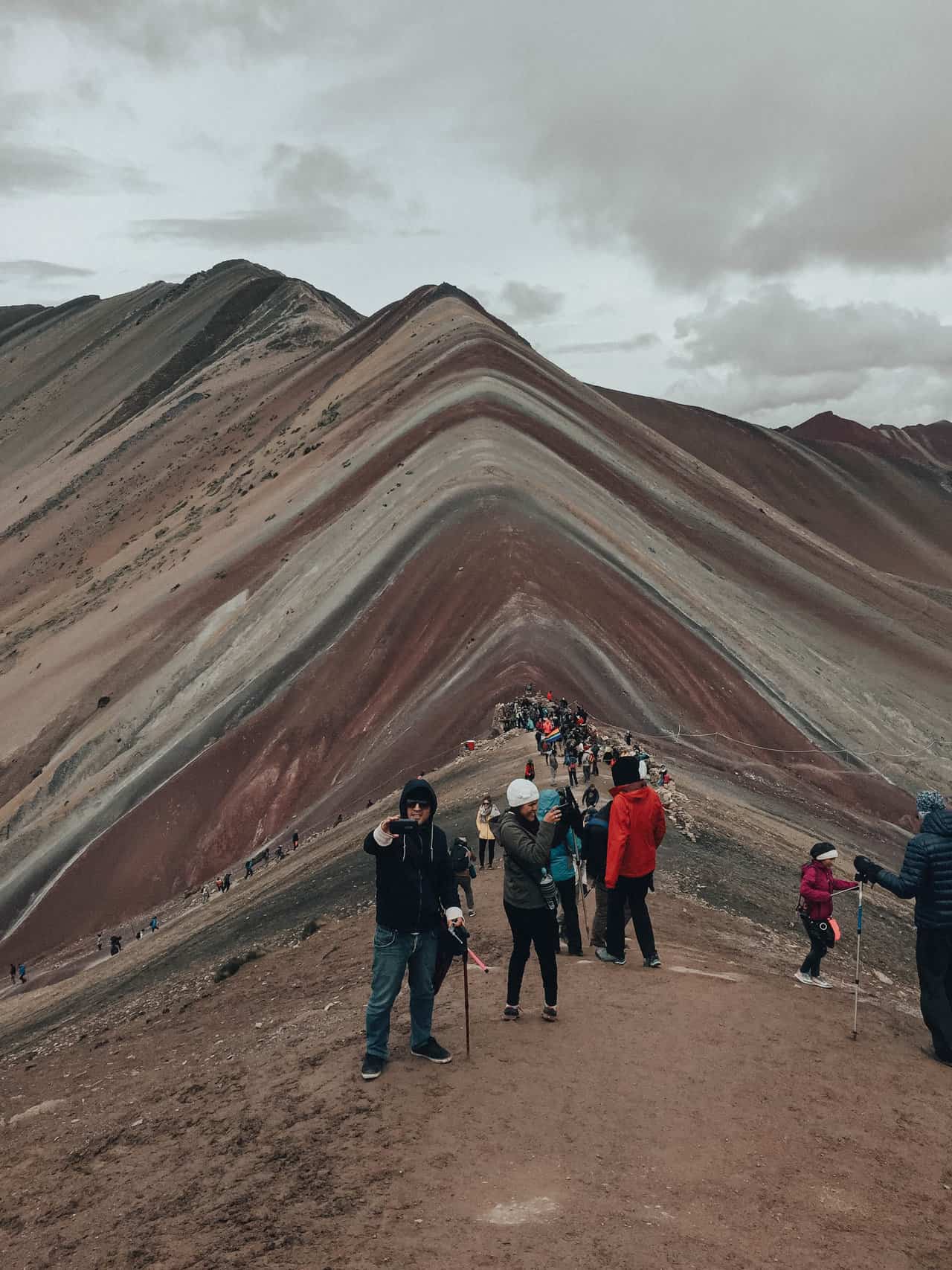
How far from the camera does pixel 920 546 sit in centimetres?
13150

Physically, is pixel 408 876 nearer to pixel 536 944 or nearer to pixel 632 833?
pixel 536 944

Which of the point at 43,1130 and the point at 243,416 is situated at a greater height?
the point at 243,416

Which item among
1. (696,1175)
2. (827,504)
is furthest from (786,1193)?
(827,504)

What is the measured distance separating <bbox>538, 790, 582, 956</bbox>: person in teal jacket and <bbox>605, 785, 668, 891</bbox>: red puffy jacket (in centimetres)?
48

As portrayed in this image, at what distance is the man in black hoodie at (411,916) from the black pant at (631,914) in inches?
90.3

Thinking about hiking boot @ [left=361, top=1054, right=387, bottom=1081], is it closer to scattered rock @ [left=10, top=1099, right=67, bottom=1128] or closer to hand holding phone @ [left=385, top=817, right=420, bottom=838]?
hand holding phone @ [left=385, top=817, right=420, bottom=838]

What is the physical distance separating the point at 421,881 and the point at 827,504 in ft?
441

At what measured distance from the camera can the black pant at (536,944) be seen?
891 cm

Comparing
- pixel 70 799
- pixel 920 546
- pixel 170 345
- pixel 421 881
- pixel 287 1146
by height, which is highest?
pixel 170 345

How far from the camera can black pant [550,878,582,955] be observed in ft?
34.7

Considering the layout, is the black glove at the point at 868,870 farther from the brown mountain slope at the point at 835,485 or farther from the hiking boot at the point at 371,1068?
the brown mountain slope at the point at 835,485

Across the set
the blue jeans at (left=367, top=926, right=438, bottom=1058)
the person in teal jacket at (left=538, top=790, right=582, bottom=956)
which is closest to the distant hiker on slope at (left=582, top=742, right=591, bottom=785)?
the person in teal jacket at (left=538, top=790, right=582, bottom=956)

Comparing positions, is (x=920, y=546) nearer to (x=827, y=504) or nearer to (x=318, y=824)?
(x=827, y=504)

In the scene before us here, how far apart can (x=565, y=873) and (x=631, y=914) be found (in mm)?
784
